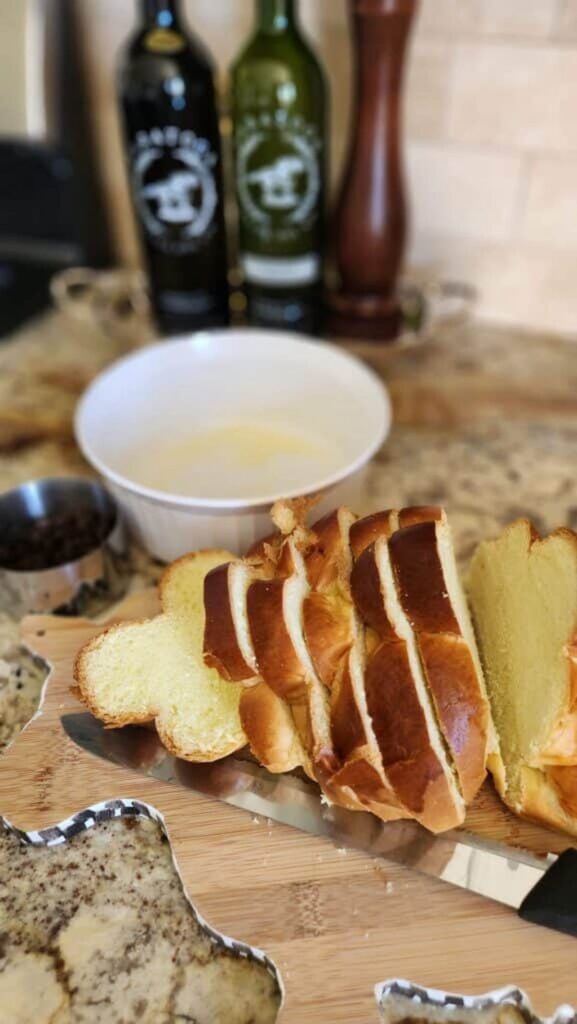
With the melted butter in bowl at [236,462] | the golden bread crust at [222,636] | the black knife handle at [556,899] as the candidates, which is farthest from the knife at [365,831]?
the melted butter in bowl at [236,462]

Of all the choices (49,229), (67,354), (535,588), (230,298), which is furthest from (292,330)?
(535,588)

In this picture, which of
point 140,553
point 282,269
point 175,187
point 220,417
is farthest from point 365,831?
point 175,187

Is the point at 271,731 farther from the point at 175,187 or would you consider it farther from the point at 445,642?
the point at 175,187

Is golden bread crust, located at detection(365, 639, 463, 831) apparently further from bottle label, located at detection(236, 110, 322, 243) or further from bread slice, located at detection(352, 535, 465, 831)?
bottle label, located at detection(236, 110, 322, 243)

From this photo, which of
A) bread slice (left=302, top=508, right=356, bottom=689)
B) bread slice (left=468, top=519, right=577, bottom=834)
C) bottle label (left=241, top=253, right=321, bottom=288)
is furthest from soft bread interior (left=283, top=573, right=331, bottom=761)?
bottle label (left=241, top=253, right=321, bottom=288)

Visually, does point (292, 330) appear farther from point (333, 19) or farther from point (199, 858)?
point (199, 858)
